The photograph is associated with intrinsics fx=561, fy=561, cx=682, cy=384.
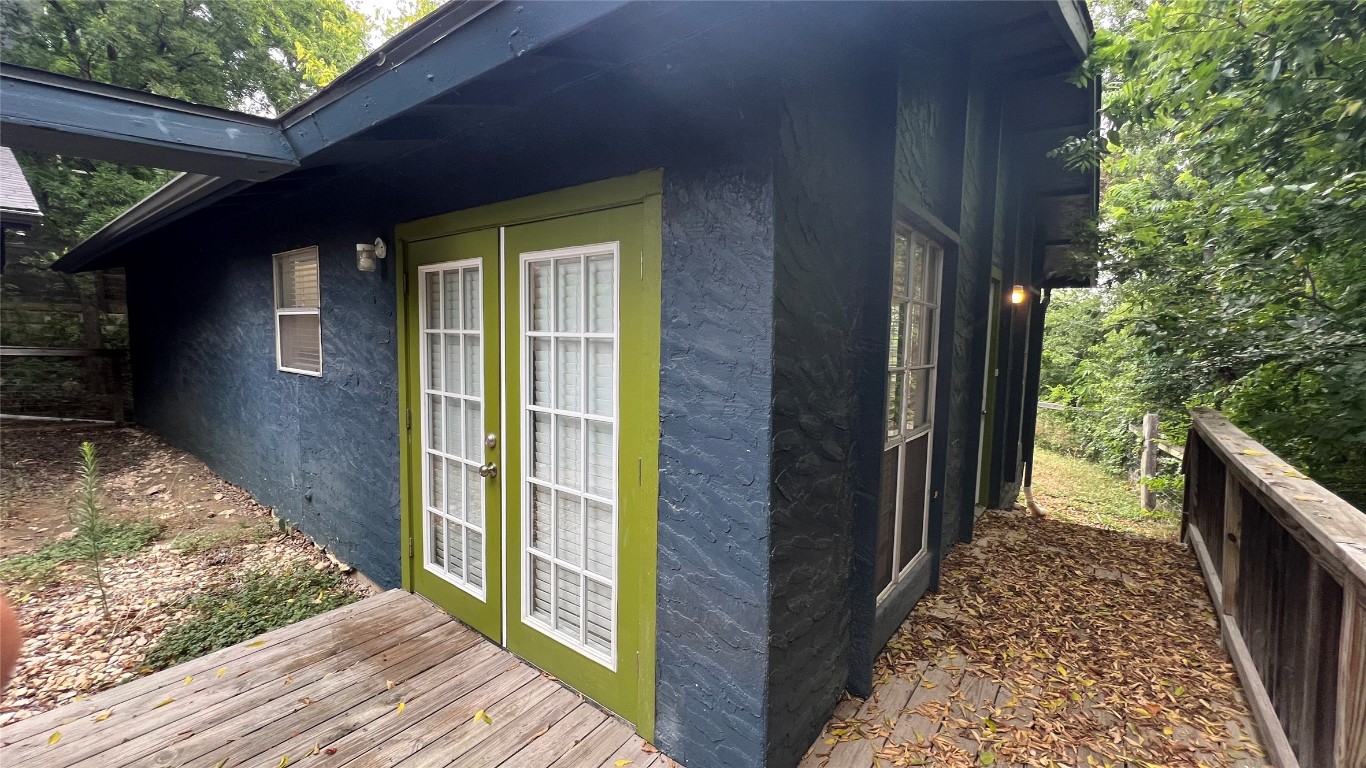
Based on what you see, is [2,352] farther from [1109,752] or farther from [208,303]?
[1109,752]

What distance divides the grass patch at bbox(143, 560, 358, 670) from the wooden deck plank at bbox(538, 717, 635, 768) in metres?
2.01

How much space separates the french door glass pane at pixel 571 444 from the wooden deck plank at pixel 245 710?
746mm

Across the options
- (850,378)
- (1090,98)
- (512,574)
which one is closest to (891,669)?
(850,378)

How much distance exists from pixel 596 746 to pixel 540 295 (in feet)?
5.93

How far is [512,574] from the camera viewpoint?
2639mm

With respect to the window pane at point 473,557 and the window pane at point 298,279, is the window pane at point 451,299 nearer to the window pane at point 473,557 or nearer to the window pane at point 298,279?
the window pane at point 473,557

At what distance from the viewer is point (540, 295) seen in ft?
8.02

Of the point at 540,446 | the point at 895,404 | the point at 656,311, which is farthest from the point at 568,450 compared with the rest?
the point at 895,404

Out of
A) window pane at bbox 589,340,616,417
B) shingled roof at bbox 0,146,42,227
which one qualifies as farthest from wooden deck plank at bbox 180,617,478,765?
shingled roof at bbox 0,146,42,227

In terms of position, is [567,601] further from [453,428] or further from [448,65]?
[448,65]

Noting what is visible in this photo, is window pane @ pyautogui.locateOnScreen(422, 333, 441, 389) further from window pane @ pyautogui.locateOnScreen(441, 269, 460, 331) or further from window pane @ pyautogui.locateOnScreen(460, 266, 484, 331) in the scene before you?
window pane @ pyautogui.locateOnScreen(460, 266, 484, 331)

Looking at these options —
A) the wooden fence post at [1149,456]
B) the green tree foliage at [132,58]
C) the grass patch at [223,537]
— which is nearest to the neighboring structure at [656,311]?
the grass patch at [223,537]

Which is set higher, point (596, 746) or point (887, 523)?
point (887, 523)

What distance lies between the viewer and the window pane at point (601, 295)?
2205 millimetres
